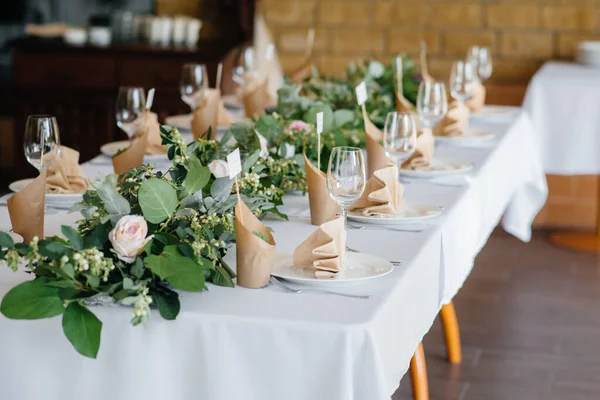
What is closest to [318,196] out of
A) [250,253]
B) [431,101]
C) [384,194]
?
[384,194]

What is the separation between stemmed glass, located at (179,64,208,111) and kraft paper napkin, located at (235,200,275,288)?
1.70 metres

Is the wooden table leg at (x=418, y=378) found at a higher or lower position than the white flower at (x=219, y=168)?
lower

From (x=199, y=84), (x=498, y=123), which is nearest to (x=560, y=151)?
(x=498, y=123)

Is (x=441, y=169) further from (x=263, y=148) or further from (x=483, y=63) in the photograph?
(x=483, y=63)

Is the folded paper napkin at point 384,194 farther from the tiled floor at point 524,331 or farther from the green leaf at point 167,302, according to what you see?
the tiled floor at point 524,331

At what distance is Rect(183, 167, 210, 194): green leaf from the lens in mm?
1763

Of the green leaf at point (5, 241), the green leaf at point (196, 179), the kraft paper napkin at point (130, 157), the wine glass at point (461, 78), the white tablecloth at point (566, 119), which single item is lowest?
the white tablecloth at point (566, 119)

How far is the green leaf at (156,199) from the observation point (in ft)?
5.51

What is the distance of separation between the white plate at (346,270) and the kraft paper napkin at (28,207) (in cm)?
48

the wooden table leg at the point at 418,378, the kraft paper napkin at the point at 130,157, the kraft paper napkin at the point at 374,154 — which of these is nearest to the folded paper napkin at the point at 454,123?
the kraft paper napkin at the point at 374,154

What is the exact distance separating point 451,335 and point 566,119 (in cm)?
192

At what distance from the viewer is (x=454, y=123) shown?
3.40 m

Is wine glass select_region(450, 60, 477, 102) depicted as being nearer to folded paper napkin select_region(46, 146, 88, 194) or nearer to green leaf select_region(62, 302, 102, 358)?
folded paper napkin select_region(46, 146, 88, 194)

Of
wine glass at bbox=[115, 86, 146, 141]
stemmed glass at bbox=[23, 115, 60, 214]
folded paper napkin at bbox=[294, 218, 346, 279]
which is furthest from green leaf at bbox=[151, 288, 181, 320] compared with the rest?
wine glass at bbox=[115, 86, 146, 141]
